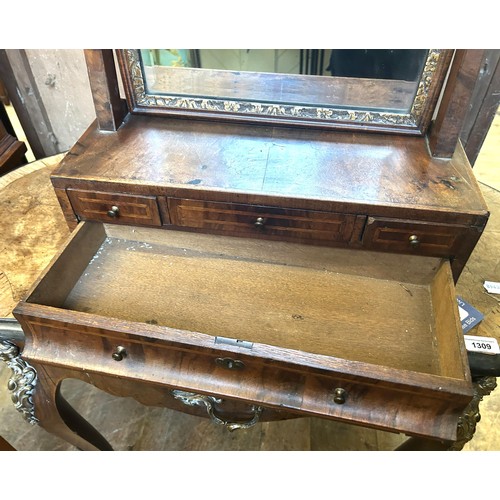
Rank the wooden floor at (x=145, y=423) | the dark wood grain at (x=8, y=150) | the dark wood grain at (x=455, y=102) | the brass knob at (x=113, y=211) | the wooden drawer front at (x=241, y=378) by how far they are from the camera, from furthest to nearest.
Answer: the dark wood grain at (x=8, y=150)
the wooden floor at (x=145, y=423)
the brass knob at (x=113, y=211)
the dark wood grain at (x=455, y=102)
the wooden drawer front at (x=241, y=378)

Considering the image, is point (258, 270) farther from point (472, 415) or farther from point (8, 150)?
point (8, 150)

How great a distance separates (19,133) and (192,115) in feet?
5.65

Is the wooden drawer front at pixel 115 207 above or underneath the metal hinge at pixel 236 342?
above

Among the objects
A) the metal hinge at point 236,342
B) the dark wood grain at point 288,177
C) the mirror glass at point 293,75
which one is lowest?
the metal hinge at point 236,342

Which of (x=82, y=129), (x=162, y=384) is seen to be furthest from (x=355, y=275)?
(x=82, y=129)

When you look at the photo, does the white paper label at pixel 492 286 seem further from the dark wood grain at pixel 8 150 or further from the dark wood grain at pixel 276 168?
the dark wood grain at pixel 8 150

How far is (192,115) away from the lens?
39.4 inches

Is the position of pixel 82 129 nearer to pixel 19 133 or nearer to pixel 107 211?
pixel 107 211

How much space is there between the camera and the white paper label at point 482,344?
2.53 feet

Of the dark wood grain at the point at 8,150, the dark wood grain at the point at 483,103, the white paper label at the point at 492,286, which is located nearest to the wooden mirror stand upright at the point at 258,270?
the white paper label at the point at 492,286

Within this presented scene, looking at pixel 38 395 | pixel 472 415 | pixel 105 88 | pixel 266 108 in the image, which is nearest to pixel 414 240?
pixel 472 415

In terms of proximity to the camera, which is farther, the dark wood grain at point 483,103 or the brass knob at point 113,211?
the dark wood grain at point 483,103

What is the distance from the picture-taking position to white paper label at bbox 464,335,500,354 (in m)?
0.77

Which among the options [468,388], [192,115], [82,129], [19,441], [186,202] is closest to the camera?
[468,388]
